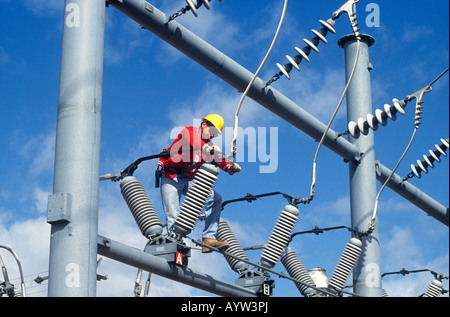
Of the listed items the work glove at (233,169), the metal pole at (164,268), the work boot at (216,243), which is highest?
the work glove at (233,169)

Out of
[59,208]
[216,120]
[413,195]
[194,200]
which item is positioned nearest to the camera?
[59,208]

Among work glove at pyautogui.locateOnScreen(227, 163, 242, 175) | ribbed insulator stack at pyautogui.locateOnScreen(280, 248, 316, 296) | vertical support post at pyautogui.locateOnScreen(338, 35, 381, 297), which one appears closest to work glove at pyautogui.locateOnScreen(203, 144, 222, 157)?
work glove at pyautogui.locateOnScreen(227, 163, 242, 175)

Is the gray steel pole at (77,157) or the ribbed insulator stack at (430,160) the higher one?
the ribbed insulator stack at (430,160)

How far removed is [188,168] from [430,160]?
4420 mm

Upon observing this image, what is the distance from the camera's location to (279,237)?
9055 millimetres

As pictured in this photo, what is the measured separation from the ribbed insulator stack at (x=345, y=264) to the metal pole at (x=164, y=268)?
1.79m

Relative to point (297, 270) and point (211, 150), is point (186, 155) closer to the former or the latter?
point (211, 150)

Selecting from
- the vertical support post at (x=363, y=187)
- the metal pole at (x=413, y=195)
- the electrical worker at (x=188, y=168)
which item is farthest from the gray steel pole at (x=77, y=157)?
the metal pole at (x=413, y=195)

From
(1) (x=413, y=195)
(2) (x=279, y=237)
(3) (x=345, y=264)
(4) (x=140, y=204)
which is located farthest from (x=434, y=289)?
(4) (x=140, y=204)

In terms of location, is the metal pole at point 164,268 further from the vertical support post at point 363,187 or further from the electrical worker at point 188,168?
the vertical support post at point 363,187

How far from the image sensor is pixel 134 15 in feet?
24.8

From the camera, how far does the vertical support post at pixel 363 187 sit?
11.0 meters

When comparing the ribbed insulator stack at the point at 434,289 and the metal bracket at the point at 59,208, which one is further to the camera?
the ribbed insulator stack at the point at 434,289
